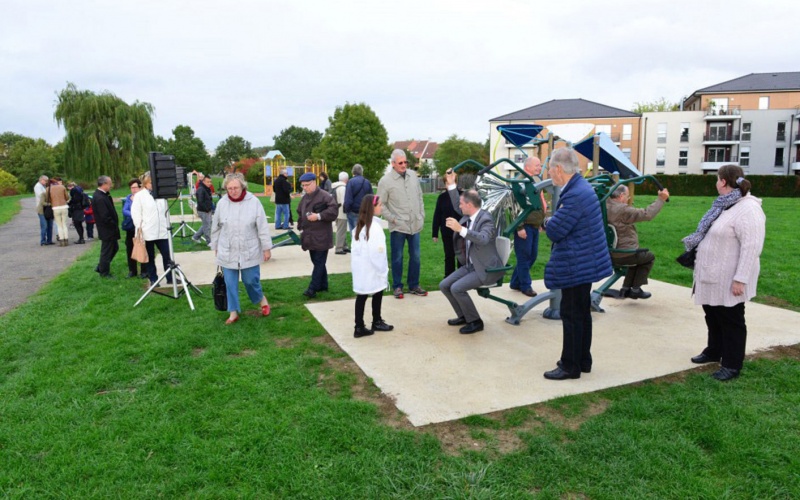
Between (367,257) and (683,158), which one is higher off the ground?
(683,158)

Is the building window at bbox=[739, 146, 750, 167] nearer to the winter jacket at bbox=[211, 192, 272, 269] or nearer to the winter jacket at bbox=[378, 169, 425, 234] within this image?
the winter jacket at bbox=[378, 169, 425, 234]

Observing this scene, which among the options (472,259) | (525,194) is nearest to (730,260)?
(525,194)

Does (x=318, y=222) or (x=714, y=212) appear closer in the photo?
(x=714, y=212)

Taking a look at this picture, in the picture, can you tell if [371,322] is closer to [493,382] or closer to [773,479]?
[493,382]

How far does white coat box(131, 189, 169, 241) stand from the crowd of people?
0.01 m

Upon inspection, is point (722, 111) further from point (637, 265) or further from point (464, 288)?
point (464, 288)

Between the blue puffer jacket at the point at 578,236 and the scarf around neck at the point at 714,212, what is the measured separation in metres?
0.95

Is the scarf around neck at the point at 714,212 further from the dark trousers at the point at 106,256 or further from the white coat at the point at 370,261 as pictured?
the dark trousers at the point at 106,256

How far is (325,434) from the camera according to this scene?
12.1 ft

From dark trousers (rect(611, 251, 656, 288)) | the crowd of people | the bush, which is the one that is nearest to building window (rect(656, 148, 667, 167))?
the crowd of people

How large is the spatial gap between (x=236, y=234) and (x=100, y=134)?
3649 cm

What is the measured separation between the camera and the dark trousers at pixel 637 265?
6852 millimetres

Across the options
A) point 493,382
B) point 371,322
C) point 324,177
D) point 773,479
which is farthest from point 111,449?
point 324,177

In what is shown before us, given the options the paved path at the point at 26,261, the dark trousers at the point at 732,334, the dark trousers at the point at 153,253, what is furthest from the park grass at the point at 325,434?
the paved path at the point at 26,261
